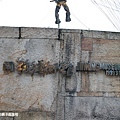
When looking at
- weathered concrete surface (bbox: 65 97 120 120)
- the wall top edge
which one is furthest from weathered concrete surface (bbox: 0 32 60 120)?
weathered concrete surface (bbox: 65 97 120 120)

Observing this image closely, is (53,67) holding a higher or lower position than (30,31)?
lower

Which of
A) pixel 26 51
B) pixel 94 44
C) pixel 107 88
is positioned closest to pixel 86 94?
pixel 107 88

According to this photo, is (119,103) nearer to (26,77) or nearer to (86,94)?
(86,94)

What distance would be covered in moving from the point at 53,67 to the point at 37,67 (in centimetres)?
34

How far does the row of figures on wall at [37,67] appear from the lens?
7859 mm

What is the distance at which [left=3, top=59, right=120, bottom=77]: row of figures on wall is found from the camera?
7863 mm

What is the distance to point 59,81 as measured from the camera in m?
7.95

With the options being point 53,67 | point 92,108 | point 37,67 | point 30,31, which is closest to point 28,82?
point 37,67

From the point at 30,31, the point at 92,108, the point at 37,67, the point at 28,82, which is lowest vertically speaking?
the point at 92,108

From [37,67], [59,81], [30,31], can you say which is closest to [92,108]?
[59,81]

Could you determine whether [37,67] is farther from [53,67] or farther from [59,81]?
[59,81]

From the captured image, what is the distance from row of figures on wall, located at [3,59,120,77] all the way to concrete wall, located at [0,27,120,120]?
0.08m

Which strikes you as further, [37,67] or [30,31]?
[30,31]

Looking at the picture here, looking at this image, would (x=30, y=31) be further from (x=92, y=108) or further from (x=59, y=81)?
(x=92, y=108)
